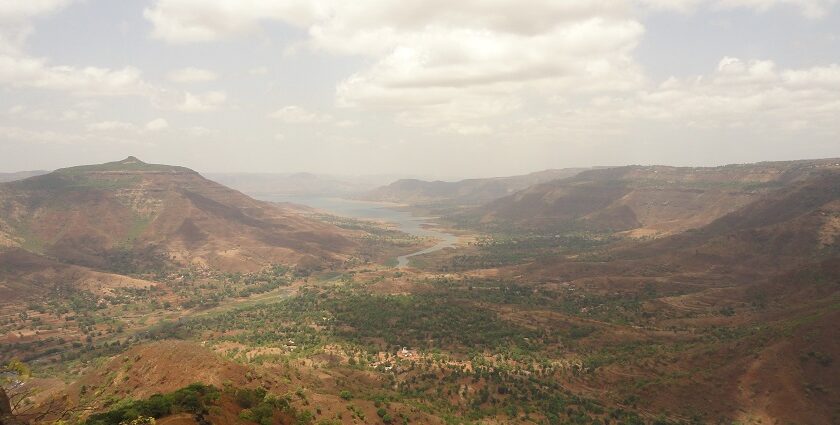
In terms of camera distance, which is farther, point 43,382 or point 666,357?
point 666,357

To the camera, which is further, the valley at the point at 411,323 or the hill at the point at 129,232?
the hill at the point at 129,232

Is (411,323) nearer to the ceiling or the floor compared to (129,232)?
nearer to the floor

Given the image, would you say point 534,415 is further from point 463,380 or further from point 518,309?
point 518,309

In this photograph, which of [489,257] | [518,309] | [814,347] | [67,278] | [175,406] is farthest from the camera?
[489,257]

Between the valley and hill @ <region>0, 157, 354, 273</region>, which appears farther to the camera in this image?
hill @ <region>0, 157, 354, 273</region>

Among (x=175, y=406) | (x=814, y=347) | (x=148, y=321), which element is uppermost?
(x=175, y=406)

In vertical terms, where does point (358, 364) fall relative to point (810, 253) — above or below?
below

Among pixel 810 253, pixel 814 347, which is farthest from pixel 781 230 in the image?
pixel 814 347

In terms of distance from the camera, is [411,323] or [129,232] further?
[129,232]
